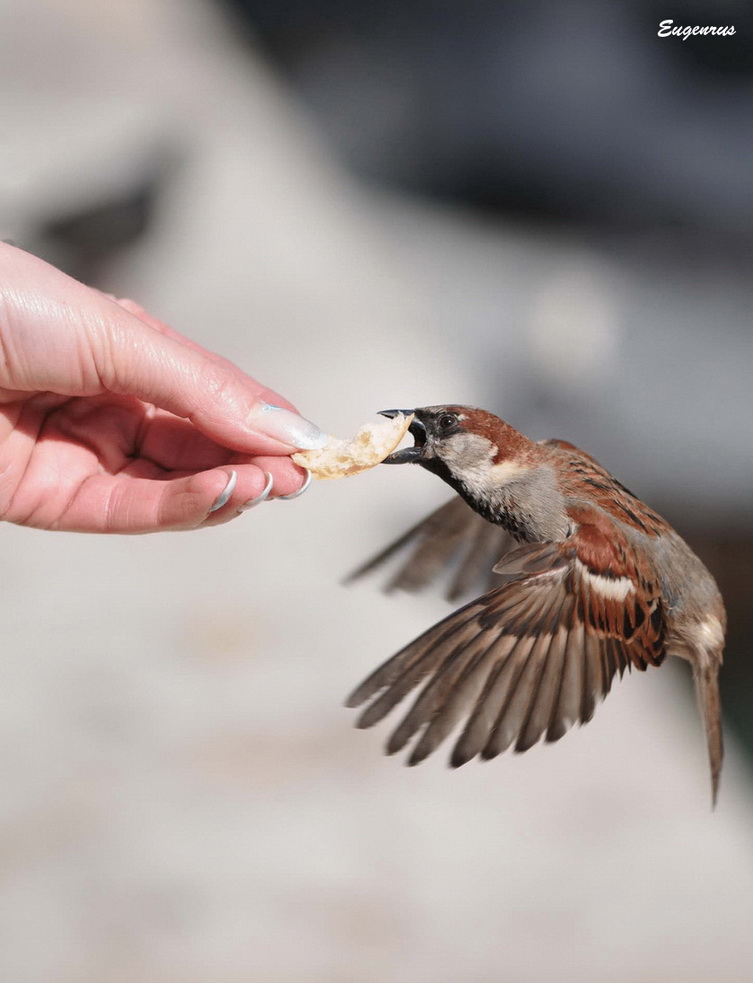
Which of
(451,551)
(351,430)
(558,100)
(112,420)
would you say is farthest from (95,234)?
(451,551)

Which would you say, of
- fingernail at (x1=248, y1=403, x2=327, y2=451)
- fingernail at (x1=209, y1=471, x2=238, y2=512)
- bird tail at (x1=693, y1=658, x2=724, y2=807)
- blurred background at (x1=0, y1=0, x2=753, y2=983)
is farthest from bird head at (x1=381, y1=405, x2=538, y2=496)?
blurred background at (x1=0, y1=0, x2=753, y2=983)

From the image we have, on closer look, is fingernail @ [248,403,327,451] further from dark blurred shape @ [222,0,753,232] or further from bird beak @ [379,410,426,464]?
dark blurred shape @ [222,0,753,232]

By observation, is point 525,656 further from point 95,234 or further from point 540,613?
point 95,234

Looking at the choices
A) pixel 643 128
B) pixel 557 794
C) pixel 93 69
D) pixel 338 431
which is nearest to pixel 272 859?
pixel 557 794

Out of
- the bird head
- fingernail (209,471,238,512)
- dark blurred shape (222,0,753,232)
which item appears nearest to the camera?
fingernail (209,471,238,512)

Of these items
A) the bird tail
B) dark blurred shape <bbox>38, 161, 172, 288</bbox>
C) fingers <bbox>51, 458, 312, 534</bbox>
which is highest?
dark blurred shape <bbox>38, 161, 172, 288</bbox>

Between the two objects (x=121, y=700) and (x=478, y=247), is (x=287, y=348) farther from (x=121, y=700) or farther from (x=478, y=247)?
(x=121, y=700)
